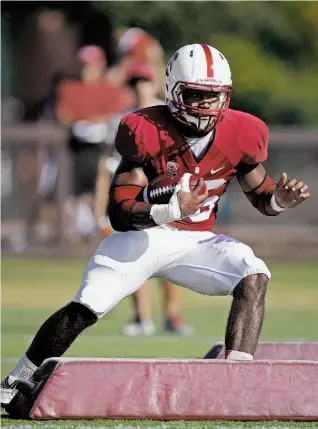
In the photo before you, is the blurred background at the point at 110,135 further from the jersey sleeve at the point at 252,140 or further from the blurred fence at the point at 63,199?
the jersey sleeve at the point at 252,140

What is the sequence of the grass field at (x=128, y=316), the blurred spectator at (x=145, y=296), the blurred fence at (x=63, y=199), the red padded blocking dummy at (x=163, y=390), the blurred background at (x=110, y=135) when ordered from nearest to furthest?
the red padded blocking dummy at (x=163, y=390) < the grass field at (x=128, y=316) < the blurred spectator at (x=145, y=296) < the blurred background at (x=110, y=135) < the blurred fence at (x=63, y=199)

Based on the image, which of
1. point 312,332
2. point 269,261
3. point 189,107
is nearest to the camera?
point 189,107

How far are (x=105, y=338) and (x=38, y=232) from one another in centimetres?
670

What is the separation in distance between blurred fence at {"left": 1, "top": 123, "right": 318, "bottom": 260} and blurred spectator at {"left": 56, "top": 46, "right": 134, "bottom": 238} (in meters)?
0.16

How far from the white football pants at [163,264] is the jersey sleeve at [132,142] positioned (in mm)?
376

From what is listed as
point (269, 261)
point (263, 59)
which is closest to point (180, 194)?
point (269, 261)

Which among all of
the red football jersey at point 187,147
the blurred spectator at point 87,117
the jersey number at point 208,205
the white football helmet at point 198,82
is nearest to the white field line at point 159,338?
the jersey number at point 208,205

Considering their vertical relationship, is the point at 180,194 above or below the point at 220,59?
below

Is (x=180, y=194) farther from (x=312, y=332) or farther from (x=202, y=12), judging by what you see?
(x=202, y=12)

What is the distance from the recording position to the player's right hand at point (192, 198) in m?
5.94

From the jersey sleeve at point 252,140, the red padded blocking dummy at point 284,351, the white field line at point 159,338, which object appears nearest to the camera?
the jersey sleeve at point 252,140

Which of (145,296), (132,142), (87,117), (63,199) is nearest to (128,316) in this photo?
(145,296)

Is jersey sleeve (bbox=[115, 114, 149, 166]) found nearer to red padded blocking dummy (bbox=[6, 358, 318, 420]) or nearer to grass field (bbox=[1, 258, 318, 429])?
red padded blocking dummy (bbox=[6, 358, 318, 420])

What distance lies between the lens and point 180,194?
5.96 m
